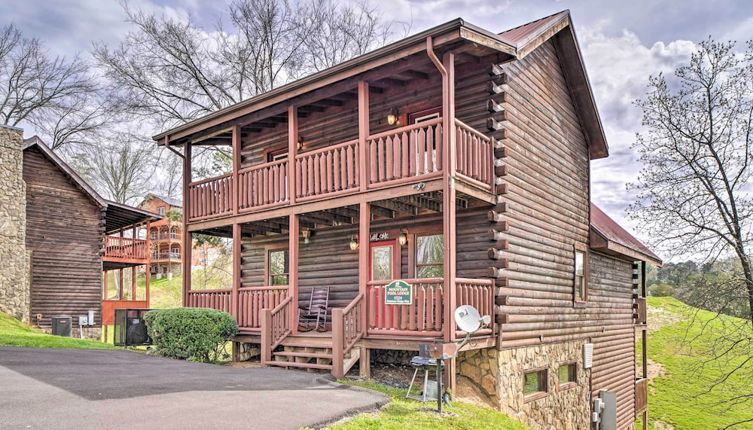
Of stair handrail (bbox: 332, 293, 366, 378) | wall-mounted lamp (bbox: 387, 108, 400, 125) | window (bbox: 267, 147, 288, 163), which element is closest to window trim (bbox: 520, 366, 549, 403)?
stair handrail (bbox: 332, 293, 366, 378)

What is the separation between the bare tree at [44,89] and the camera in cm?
3131

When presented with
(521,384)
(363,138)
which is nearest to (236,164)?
(363,138)

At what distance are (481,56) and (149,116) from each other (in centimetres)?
1823

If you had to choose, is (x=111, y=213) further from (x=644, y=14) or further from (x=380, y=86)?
(x=644, y=14)

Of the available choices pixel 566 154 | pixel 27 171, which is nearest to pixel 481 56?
pixel 566 154

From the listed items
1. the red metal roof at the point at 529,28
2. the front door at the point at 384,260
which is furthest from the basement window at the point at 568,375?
the red metal roof at the point at 529,28

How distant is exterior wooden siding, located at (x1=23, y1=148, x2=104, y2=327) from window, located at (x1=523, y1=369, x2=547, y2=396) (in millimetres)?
20485

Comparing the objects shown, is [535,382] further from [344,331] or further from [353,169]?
[353,169]

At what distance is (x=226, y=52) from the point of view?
25.4 meters

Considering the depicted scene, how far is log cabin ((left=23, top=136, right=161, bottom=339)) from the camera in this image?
953 inches

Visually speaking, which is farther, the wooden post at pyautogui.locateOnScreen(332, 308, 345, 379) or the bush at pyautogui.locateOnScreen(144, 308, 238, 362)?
the bush at pyautogui.locateOnScreen(144, 308, 238, 362)

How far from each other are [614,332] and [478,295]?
848 cm

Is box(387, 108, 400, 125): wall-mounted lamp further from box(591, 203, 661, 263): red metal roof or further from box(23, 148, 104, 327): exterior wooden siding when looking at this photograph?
box(23, 148, 104, 327): exterior wooden siding

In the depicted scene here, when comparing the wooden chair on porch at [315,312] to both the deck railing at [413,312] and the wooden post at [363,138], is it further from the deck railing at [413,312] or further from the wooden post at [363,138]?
the wooden post at [363,138]
